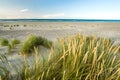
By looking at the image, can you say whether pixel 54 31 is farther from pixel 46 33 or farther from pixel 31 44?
pixel 31 44

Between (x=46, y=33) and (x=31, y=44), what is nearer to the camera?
(x=31, y=44)

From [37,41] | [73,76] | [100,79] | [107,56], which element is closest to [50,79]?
[73,76]

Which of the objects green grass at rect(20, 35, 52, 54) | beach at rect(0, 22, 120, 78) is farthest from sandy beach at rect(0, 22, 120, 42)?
green grass at rect(20, 35, 52, 54)

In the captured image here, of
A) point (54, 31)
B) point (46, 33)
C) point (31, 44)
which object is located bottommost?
point (54, 31)

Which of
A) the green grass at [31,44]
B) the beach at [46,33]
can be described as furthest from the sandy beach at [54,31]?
the green grass at [31,44]

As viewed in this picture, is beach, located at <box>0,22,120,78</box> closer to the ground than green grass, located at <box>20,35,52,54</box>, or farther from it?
closer to the ground

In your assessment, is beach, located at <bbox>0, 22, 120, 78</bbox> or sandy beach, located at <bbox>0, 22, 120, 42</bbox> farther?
sandy beach, located at <bbox>0, 22, 120, 42</bbox>

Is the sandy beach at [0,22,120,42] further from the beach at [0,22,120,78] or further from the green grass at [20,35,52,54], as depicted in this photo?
the green grass at [20,35,52,54]

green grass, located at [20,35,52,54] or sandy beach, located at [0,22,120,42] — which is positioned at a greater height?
green grass, located at [20,35,52,54]

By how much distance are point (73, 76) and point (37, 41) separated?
346 centimetres

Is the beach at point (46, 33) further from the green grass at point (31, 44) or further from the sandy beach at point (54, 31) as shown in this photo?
the green grass at point (31, 44)

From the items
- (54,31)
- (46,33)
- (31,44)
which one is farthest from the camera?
(54,31)

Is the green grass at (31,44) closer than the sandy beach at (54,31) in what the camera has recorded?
Yes

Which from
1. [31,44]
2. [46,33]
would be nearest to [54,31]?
[46,33]
